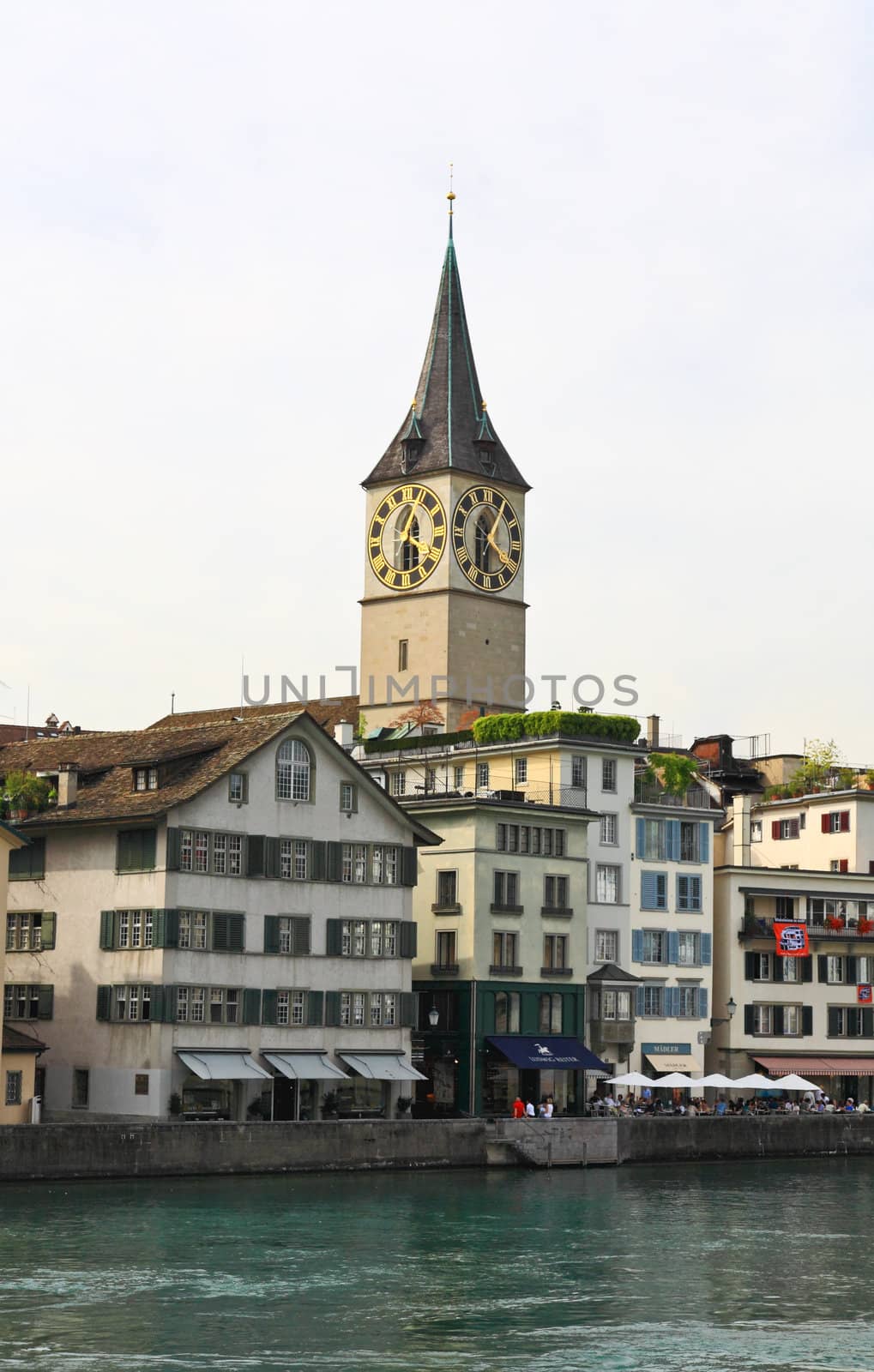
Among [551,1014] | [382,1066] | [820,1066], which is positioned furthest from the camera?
[820,1066]

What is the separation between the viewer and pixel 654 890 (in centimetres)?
10431

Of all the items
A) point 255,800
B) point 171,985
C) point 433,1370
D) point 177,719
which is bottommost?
point 433,1370

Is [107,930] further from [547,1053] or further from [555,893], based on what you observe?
[555,893]

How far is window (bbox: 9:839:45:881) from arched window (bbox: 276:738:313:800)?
8.48 m

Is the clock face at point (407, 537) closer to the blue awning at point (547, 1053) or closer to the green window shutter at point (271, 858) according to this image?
the blue awning at point (547, 1053)

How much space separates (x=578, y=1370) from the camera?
4538cm

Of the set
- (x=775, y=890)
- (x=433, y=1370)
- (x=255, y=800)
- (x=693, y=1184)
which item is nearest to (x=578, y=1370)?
(x=433, y=1370)

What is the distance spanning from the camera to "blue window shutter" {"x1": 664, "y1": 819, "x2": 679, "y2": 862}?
104938mm

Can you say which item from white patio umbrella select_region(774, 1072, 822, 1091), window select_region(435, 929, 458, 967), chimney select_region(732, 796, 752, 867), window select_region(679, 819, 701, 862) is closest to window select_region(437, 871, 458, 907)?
window select_region(435, 929, 458, 967)

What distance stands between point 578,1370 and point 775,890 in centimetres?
6535

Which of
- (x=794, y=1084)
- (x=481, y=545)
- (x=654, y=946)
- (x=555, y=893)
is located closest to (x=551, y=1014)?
(x=555, y=893)

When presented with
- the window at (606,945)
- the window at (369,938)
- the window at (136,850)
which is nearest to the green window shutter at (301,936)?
the window at (369,938)

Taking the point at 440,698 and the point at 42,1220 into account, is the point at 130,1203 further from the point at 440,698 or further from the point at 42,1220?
the point at 440,698

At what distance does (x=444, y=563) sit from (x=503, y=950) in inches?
1788
